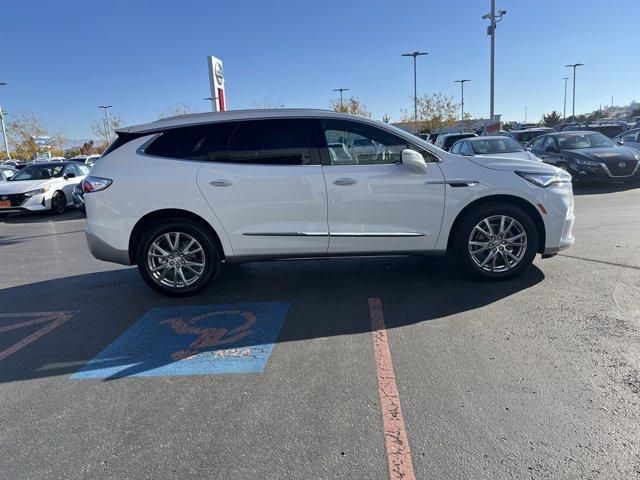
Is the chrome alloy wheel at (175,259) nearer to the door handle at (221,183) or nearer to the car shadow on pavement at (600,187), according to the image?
the door handle at (221,183)

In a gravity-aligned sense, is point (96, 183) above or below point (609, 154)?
above

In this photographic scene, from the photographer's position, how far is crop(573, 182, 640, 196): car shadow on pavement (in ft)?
41.1

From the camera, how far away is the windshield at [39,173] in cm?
1434

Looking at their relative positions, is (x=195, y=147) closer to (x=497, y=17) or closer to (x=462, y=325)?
(x=462, y=325)

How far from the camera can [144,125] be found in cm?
523

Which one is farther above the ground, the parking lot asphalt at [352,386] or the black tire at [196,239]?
the black tire at [196,239]

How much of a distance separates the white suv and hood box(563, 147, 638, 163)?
8.83 metres

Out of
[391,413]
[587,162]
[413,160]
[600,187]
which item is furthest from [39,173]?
[600,187]

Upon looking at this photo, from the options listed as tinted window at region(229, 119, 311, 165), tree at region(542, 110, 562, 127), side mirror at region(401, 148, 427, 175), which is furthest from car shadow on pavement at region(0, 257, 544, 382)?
tree at region(542, 110, 562, 127)

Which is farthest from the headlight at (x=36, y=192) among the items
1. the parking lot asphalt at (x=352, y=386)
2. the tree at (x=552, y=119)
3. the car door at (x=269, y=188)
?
the tree at (x=552, y=119)

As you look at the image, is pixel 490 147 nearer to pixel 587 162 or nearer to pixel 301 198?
pixel 587 162

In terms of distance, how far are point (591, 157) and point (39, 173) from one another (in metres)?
15.5

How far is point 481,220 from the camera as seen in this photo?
5.07 metres

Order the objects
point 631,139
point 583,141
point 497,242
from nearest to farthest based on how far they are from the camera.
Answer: point 497,242 → point 583,141 → point 631,139
